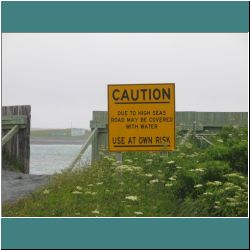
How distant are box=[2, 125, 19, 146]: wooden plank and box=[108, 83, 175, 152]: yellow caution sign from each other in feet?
19.9

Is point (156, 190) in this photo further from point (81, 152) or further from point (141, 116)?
point (81, 152)

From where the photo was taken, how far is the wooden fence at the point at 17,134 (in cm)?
1717

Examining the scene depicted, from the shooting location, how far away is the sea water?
16089 millimetres

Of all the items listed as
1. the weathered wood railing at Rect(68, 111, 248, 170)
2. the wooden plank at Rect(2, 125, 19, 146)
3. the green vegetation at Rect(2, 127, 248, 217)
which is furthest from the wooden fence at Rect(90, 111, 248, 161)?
the green vegetation at Rect(2, 127, 248, 217)

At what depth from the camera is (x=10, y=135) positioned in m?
16.7

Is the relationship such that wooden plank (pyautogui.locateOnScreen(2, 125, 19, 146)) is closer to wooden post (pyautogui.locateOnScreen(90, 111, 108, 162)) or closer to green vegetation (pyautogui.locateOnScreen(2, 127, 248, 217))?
wooden post (pyautogui.locateOnScreen(90, 111, 108, 162))

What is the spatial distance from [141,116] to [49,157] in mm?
7181

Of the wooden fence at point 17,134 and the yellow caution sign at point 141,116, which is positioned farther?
the wooden fence at point 17,134

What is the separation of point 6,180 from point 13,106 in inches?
136

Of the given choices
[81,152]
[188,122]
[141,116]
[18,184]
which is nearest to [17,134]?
[18,184]

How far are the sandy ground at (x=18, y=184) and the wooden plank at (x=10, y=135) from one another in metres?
0.92

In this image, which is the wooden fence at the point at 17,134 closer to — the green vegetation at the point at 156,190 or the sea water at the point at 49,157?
the sea water at the point at 49,157

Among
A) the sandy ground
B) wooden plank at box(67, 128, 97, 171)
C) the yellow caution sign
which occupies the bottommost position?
the sandy ground

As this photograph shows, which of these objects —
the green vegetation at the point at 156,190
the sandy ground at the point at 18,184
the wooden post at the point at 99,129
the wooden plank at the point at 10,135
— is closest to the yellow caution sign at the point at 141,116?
the green vegetation at the point at 156,190
